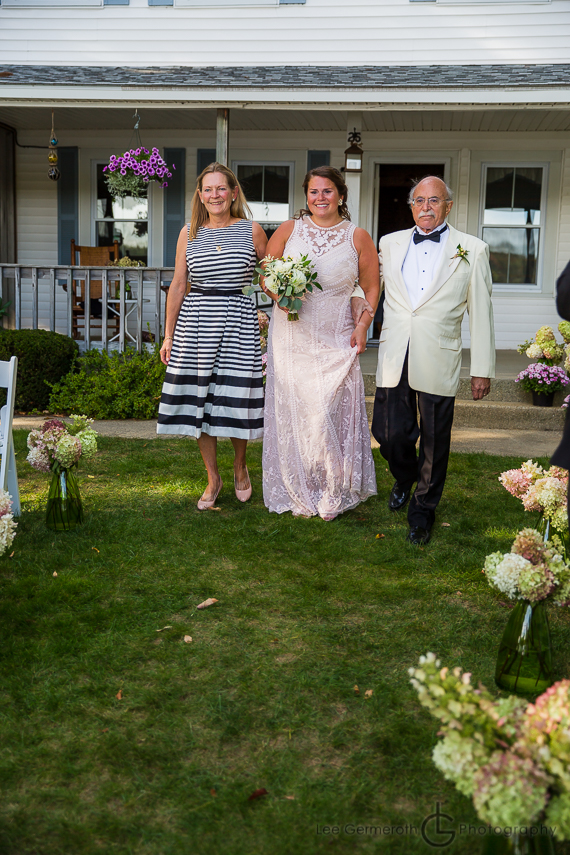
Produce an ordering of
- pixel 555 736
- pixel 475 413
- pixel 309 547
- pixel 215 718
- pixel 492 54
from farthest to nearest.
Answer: pixel 492 54 < pixel 475 413 < pixel 309 547 < pixel 215 718 < pixel 555 736

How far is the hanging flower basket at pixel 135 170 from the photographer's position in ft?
31.4

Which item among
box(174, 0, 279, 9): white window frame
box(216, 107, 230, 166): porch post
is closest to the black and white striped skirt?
box(216, 107, 230, 166): porch post

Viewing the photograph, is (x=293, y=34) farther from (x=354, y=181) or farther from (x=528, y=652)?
(x=528, y=652)

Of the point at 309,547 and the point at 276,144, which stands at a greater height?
the point at 276,144

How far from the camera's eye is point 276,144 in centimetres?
1058

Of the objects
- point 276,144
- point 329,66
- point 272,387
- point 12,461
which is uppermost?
point 329,66

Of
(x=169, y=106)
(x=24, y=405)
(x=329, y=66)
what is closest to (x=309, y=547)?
(x=24, y=405)

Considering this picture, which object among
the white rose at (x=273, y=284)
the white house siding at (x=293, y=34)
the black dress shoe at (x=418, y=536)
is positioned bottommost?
the black dress shoe at (x=418, y=536)

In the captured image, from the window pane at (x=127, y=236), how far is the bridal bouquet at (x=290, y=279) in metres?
7.04

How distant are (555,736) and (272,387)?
3340 millimetres

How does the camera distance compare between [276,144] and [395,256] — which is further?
[276,144]

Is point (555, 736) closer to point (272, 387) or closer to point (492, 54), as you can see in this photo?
point (272, 387)

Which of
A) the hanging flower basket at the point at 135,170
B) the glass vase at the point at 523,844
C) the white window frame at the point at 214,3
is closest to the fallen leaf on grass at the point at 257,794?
the glass vase at the point at 523,844

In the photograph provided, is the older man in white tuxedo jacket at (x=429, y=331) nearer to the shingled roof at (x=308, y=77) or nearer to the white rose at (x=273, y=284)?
the white rose at (x=273, y=284)
